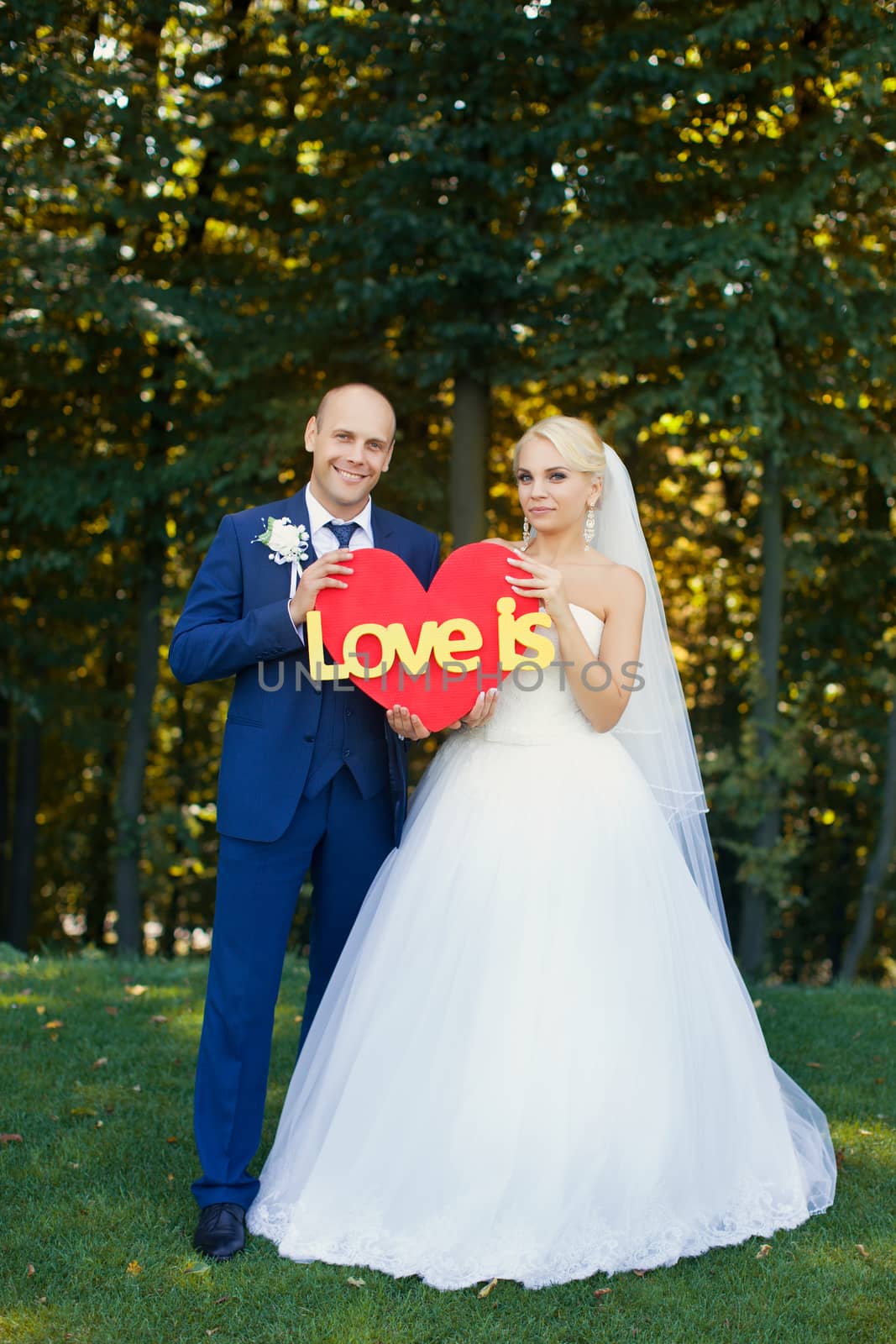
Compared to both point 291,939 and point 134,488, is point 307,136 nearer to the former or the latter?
point 134,488

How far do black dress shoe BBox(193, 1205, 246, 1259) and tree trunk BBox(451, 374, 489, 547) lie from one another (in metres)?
6.39

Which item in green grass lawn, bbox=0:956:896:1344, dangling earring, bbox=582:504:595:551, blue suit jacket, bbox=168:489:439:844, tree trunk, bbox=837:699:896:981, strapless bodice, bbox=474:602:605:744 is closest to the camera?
green grass lawn, bbox=0:956:896:1344

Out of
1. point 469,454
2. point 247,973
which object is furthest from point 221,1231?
point 469,454

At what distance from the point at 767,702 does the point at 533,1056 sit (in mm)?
6994

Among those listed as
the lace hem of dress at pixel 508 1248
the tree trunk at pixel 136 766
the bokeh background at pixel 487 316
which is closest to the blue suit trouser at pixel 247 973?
the lace hem of dress at pixel 508 1248

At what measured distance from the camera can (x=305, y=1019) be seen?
157 inches

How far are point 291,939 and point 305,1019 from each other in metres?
9.18

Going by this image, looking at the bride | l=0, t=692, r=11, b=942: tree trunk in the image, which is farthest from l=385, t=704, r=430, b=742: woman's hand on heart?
l=0, t=692, r=11, b=942: tree trunk

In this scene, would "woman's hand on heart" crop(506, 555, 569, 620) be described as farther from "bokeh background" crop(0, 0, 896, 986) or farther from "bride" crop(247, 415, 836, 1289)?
"bokeh background" crop(0, 0, 896, 986)

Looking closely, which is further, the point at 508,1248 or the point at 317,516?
the point at 317,516

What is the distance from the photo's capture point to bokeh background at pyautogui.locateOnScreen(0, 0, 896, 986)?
8383 mm

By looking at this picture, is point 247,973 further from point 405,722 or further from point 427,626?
point 427,626

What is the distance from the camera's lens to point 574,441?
3.62m

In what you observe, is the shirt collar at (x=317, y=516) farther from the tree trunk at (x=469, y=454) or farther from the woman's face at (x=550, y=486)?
the tree trunk at (x=469, y=454)
